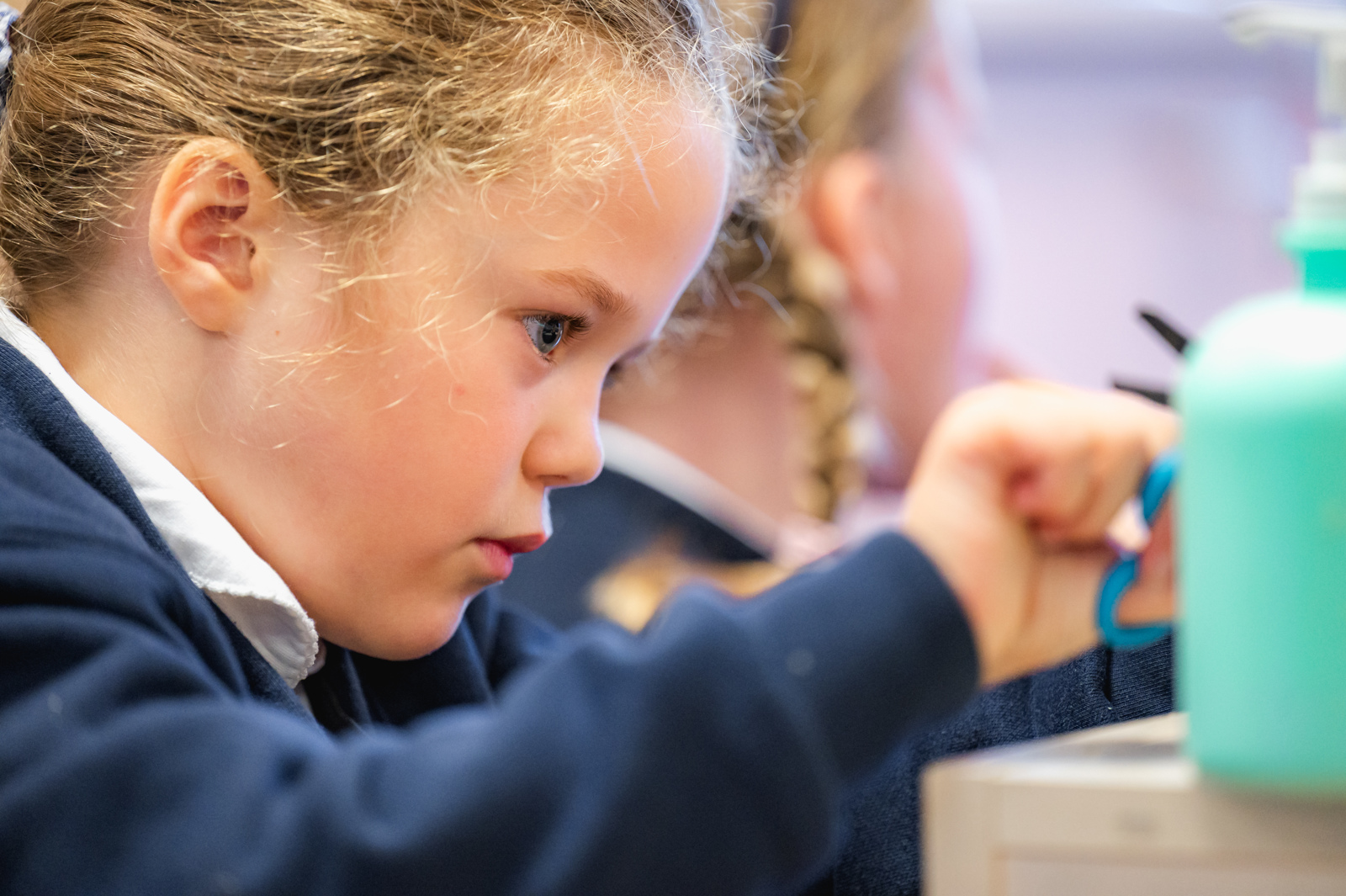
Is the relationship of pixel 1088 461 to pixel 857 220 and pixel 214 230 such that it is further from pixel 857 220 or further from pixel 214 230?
pixel 857 220

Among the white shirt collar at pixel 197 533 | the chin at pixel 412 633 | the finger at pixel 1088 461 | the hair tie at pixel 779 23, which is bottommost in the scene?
the chin at pixel 412 633

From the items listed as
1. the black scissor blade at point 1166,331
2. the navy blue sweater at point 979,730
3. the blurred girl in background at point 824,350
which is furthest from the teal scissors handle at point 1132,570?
the blurred girl in background at point 824,350

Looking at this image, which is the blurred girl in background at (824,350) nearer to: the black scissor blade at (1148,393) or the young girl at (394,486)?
the young girl at (394,486)

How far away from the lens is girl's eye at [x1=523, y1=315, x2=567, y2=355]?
70 cm

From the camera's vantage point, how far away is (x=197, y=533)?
661 mm

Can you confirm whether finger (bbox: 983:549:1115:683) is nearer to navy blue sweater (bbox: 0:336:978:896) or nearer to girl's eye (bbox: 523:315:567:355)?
navy blue sweater (bbox: 0:336:978:896)

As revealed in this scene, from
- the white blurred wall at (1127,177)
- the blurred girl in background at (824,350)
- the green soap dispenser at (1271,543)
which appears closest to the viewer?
the green soap dispenser at (1271,543)

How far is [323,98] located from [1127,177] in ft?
5.63

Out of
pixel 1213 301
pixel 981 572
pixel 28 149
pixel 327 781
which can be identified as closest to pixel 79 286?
pixel 28 149

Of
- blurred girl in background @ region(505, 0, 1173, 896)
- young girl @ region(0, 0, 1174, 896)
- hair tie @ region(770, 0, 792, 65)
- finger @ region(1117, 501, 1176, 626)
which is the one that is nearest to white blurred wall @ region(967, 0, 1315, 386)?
blurred girl in background @ region(505, 0, 1173, 896)

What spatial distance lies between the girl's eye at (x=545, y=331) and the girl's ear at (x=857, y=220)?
1095 millimetres

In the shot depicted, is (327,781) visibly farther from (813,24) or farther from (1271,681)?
(813,24)

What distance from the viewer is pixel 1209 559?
15.2 inches

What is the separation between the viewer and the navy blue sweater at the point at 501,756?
43 cm
